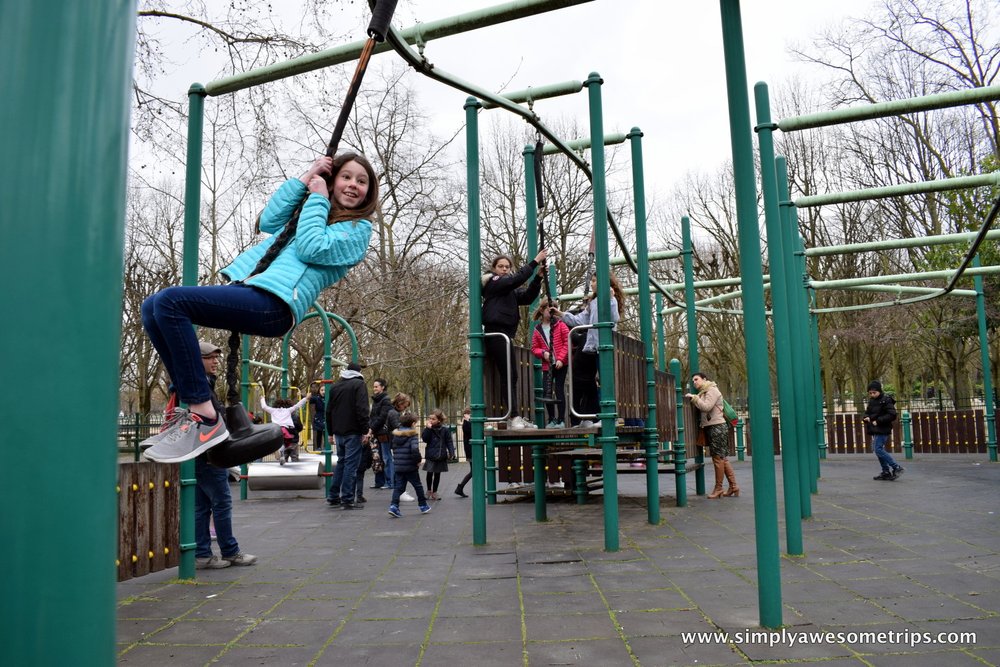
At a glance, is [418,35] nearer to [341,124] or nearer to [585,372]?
[341,124]

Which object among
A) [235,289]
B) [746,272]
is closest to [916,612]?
[746,272]

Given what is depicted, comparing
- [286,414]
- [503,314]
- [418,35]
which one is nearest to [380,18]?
[418,35]

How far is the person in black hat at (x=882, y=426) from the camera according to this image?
12.2 m

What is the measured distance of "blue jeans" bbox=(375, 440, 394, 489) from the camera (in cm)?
1268

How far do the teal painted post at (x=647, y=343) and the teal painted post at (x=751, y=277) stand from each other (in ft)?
12.8

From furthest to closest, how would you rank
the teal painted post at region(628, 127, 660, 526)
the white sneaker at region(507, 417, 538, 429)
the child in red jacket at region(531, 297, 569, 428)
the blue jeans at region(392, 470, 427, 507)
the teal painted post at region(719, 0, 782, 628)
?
the blue jeans at region(392, 470, 427, 507)
the child in red jacket at region(531, 297, 569, 428)
the teal painted post at region(628, 127, 660, 526)
the white sneaker at region(507, 417, 538, 429)
the teal painted post at region(719, 0, 782, 628)

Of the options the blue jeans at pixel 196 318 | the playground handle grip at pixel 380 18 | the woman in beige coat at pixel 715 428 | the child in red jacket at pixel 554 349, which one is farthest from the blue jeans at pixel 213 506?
the woman in beige coat at pixel 715 428

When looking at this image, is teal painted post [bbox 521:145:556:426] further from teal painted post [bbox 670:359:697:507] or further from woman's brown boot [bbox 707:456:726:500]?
woman's brown boot [bbox 707:456:726:500]

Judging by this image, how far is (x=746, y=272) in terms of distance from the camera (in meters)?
4.22

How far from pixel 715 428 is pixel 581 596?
6.34 meters

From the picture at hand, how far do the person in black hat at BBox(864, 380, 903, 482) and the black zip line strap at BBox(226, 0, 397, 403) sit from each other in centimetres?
1101

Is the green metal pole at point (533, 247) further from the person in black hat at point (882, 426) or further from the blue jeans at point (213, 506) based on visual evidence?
the person in black hat at point (882, 426)

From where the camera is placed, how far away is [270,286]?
3457 millimetres

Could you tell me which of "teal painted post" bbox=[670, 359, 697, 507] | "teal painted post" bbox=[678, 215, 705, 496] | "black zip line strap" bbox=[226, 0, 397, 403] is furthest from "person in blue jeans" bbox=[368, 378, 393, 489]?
"black zip line strap" bbox=[226, 0, 397, 403]
